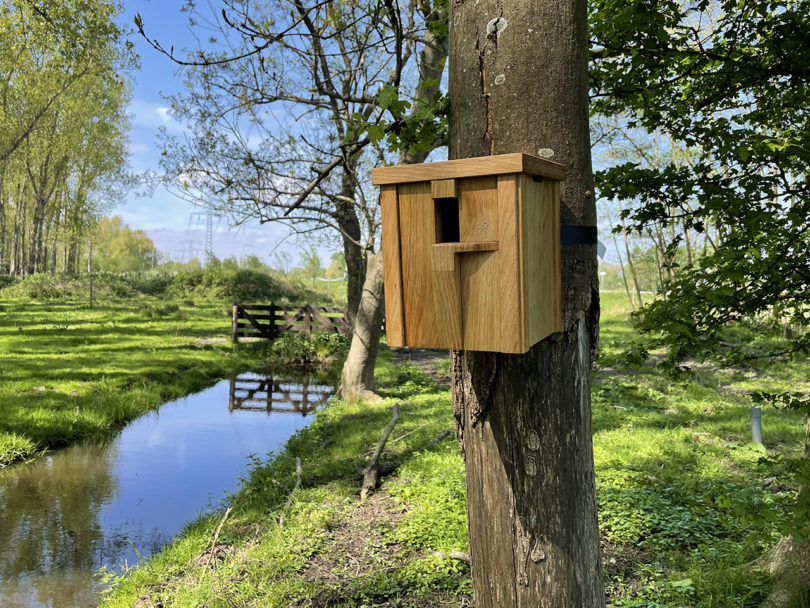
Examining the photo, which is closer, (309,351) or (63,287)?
(309,351)

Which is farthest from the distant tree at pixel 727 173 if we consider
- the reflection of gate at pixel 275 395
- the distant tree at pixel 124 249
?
the distant tree at pixel 124 249

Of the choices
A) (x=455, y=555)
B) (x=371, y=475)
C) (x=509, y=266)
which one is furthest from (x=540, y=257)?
(x=371, y=475)

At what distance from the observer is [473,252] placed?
5.69ft

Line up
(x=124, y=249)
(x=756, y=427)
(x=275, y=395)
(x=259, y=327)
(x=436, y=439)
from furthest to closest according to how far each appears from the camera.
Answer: (x=124, y=249), (x=259, y=327), (x=275, y=395), (x=436, y=439), (x=756, y=427)

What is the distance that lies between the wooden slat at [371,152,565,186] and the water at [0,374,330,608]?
5.09 metres

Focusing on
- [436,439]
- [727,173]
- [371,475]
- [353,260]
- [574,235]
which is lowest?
[371,475]

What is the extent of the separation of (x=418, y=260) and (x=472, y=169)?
330 mm

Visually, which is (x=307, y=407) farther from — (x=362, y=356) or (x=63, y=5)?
(x=63, y=5)

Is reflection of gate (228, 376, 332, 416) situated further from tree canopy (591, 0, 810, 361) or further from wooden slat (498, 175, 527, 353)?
wooden slat (498, 175, 527, 353)

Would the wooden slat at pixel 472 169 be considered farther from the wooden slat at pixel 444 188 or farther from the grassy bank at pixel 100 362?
the grassy bank at pixel 100 362

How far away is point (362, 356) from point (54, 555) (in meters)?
5.02

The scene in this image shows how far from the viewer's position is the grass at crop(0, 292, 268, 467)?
8.90 metres

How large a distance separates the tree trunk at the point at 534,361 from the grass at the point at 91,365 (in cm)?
837

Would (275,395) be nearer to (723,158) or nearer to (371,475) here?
(371,475)
